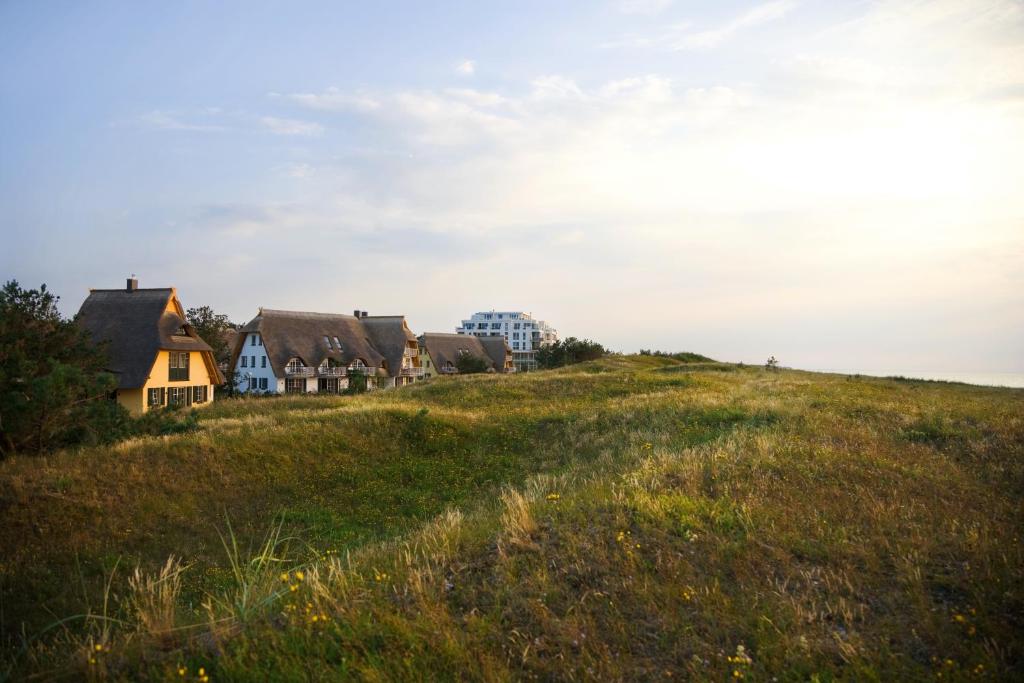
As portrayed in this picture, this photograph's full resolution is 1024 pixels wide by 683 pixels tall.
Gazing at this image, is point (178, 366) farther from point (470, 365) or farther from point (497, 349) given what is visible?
point (497, 349)

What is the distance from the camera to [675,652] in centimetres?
454

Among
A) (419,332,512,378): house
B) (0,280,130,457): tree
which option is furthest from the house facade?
(0,280,130,457): tree

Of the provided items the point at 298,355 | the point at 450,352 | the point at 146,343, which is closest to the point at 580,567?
the point at 146,343

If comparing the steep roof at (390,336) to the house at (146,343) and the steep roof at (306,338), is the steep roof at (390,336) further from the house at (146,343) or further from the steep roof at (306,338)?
the house at (146,343)

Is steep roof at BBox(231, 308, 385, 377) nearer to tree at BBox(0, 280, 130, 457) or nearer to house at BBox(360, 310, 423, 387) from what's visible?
house at BBox(360, 310, 423, 387)

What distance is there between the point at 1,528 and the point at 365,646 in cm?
1243

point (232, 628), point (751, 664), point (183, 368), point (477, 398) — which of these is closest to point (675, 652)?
point (751, 664)

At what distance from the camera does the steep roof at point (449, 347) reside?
79825 millimetres

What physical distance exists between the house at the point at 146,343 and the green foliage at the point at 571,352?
41910 mm

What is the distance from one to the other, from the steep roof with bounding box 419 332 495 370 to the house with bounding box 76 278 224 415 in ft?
128

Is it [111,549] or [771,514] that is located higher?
[771,514]

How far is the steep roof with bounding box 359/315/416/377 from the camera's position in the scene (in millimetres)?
63938

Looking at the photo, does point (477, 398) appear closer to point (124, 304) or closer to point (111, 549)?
point (111, 549)

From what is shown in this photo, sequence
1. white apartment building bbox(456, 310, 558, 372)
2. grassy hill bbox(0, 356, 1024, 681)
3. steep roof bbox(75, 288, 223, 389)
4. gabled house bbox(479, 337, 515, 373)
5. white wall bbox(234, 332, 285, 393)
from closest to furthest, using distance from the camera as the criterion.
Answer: grassy hill bbox(0, 356, 1024, 681) < steep roof bbox(75, 288, 223, 389) < white wall bbox(234, 332, 285, 393) < gabled house bbox(479, 337, 515, 373) < white apartment building bbox(456, 310, 558, 372)
